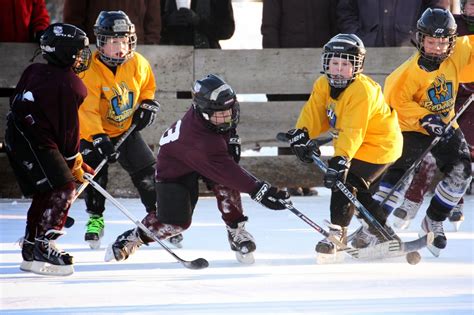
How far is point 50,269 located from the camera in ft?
17.3

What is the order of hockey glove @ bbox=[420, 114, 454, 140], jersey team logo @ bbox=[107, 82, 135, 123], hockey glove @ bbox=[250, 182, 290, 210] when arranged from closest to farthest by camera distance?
1. hockey glove @ bbox=[250, 182, 290, 210]
2. hockey glove @ bbox=[420, 114, 454, 140]
3. jersey team logo @ bbox=[107, 82, 135, 123]

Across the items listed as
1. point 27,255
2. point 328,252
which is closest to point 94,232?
point 27,255

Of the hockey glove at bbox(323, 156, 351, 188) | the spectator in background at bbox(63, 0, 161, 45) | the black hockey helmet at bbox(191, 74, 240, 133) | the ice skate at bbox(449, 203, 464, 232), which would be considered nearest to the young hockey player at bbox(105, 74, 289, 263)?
the black hockey helmet at bbox(191, 74, 240, 133)

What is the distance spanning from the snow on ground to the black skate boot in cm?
4

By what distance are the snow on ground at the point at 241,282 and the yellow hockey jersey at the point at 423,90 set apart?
2.34 ft

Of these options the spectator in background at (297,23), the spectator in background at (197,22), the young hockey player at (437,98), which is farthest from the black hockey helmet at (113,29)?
the spectator in background at (297,23)

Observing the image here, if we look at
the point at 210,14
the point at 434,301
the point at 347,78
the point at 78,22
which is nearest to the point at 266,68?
the point at 210,14

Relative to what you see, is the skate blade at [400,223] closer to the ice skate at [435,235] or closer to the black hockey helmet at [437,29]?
the ice skate at [435,235]

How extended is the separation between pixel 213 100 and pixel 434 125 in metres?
1.29

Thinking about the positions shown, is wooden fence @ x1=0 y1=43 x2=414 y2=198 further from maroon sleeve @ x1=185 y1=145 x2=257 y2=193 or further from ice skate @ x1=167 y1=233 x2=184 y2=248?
maroon sleeve @ x1=185 y1=145 x2=257 y2=193

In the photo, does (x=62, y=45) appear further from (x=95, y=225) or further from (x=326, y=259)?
(x=326, y=259)

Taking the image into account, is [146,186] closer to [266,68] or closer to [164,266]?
[164,266]

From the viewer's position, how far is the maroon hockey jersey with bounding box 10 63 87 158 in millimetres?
5246

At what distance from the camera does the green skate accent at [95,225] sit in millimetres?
6102
